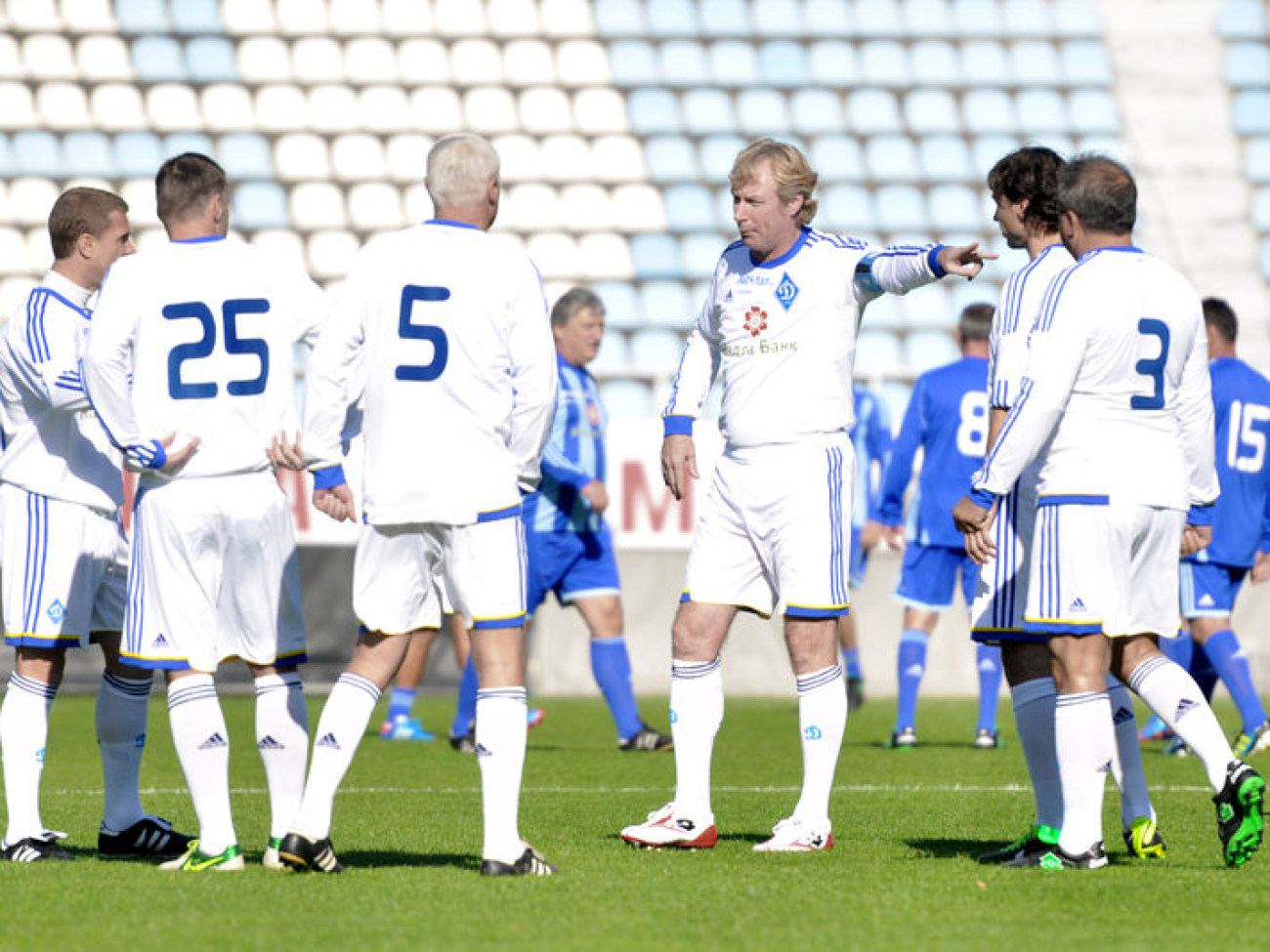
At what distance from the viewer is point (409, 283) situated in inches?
196

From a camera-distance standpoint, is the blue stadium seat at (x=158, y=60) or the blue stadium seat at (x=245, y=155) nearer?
the blue stadium seat at (x=245, y=155)

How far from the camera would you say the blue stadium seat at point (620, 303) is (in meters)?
18.0

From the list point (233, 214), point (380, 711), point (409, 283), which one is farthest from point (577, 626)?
point (409, 283)

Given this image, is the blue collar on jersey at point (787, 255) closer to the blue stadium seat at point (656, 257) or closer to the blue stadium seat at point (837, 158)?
the blue stadium seat at point (656, 257)

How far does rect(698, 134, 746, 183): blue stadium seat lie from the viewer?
785 inches

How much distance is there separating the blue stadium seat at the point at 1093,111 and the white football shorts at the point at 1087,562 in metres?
16.6

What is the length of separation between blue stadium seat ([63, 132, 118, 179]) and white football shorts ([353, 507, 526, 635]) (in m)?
14.8

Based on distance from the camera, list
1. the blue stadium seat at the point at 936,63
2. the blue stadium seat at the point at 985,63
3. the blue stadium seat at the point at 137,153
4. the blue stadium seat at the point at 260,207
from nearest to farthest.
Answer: the blue stadium seat at the point at 260,207 < the blue stadium seat at the point at 137,153 < the blue stadium seat at the point at 936,63 < the blue stadium seat at the point at 985,63

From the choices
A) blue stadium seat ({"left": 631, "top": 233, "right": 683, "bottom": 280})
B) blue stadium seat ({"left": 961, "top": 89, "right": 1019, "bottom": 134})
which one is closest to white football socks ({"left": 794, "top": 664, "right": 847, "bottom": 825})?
blue stadium seat ({"left": 631, "top": 233, "right": 683, "bottom": 280})

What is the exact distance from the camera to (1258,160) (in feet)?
69.5

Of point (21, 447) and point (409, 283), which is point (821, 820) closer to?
point (409, 283)

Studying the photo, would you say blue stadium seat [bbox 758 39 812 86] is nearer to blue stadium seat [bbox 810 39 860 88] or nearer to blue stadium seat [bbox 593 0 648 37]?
blue stadium seat [bbox 810 39 860 88]

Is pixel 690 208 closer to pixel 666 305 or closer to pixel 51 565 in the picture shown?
pixel 666 305

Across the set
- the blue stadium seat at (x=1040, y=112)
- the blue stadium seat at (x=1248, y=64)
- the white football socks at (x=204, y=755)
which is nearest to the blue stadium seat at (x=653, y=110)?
the blue stadium seat at (x=1040, y=112)
